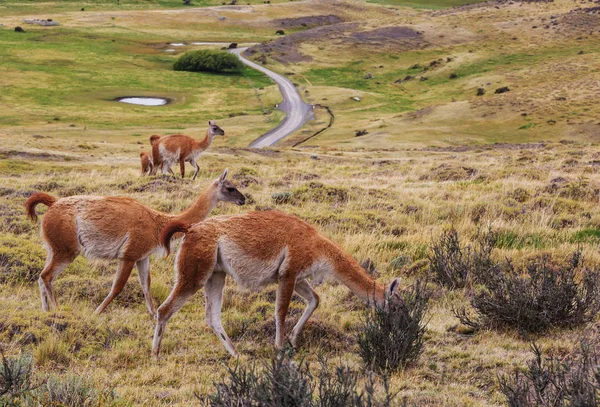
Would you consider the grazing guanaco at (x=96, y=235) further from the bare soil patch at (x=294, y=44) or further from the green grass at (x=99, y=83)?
the bare soil patch at (x=294, y=44)

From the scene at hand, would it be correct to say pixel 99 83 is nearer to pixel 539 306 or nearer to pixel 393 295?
pixel 393 295

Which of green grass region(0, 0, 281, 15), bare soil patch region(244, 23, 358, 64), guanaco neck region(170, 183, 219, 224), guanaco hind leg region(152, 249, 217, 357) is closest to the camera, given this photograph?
guanaco hind leg region(152, 249, 217, 357)

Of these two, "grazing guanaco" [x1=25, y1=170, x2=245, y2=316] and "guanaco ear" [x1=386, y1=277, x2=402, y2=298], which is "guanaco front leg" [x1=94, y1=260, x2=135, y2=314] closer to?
"grazing guanaco" [x1=25, y1=170, x2=245, y2=316]

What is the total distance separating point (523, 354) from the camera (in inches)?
281

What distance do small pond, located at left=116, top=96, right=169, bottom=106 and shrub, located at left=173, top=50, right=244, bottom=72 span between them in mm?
22382

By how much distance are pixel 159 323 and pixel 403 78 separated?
298 feet

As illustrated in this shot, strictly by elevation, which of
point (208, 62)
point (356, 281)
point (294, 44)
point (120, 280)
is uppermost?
point (356, 281)

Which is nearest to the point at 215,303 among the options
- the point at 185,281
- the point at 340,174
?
the point at 185,281

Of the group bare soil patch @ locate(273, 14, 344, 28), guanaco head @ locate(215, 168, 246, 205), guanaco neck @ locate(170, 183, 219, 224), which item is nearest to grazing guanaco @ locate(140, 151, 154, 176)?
guanaco head @ locate(215, 168, 246, 205)

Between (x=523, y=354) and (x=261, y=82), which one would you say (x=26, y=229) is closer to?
(x=523, y=354)

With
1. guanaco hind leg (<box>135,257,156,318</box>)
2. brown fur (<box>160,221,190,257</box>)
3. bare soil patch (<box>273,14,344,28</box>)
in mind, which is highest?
brown fur (<box>160,221,190,257</box>)

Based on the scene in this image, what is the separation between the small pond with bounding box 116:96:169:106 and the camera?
249 feet

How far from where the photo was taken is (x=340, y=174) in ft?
86.6

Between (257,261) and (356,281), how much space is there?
1.29 m
